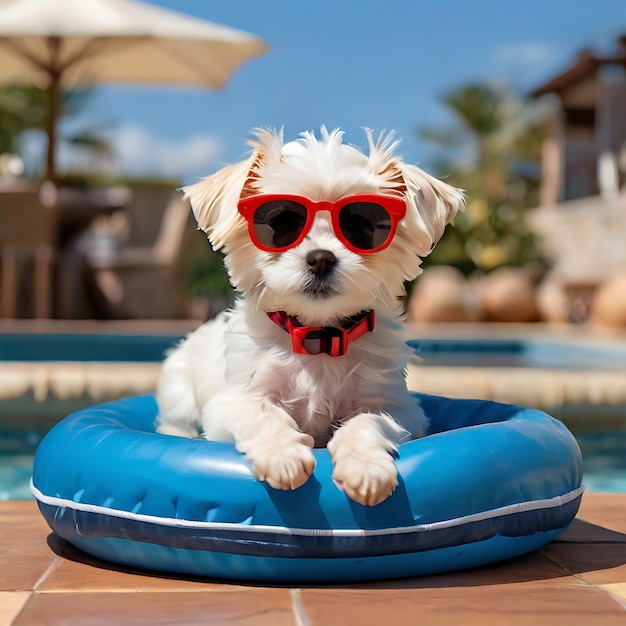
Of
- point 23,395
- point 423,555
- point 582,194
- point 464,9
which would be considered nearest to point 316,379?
point 423,555

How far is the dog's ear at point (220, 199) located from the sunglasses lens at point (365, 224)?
36 cm

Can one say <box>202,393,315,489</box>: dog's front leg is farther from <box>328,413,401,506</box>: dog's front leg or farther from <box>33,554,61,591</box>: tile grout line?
Result: <box>33,554,61,591</box>: tile grout line

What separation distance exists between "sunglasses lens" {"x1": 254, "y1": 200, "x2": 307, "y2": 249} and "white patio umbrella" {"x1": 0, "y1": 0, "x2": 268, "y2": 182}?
953cm

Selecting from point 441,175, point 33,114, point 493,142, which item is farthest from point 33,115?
point 441,175

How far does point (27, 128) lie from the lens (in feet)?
113

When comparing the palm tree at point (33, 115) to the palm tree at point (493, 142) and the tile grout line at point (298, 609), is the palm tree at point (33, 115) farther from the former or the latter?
the tile grout line at point (298, 609)

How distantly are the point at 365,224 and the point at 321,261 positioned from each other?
0.22 meters

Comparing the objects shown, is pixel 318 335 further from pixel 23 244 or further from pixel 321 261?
pixel 23 244

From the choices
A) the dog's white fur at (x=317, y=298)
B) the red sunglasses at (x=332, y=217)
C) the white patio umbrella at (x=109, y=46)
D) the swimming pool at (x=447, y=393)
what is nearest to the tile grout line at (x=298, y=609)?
the dog's white fur at (x=317, y=298)

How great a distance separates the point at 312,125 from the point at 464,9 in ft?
268

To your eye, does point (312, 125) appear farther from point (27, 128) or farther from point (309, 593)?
point (27, 128)

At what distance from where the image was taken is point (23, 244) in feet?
43.0

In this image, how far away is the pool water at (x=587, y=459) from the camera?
486cm


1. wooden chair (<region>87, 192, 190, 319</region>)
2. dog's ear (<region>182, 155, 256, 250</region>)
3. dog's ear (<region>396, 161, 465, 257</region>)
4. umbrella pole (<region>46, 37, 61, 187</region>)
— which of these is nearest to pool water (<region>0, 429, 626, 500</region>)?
dog's ear (<region>182, 155, 256, 250</region>)
